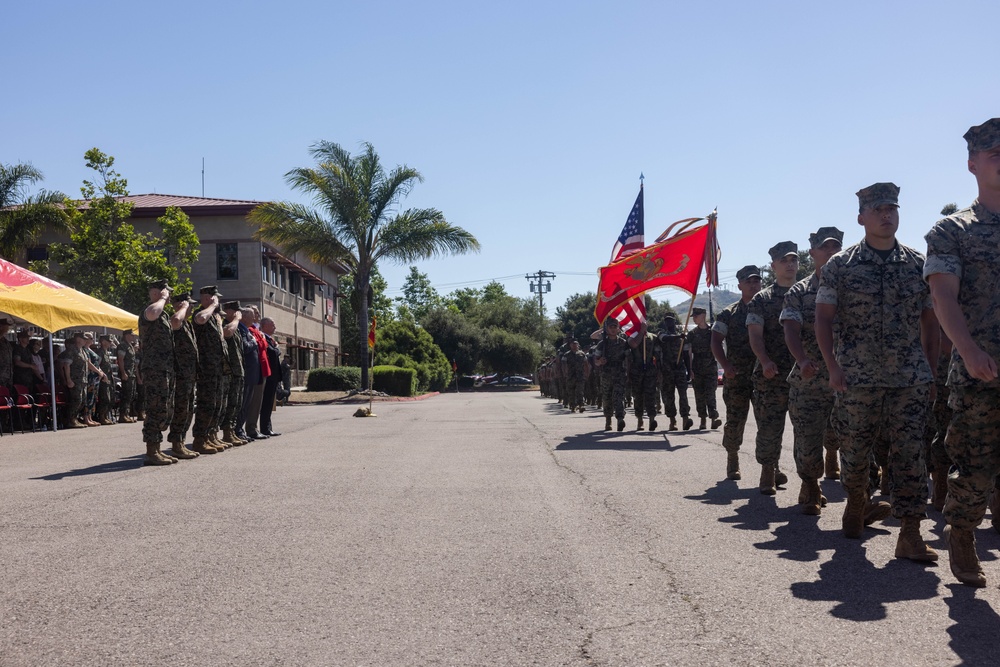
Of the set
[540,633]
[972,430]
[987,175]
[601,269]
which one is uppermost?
[601,269]

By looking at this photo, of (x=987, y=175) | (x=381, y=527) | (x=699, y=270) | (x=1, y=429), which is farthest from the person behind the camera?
(x=1, y=429)

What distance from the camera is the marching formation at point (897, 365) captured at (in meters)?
4.64

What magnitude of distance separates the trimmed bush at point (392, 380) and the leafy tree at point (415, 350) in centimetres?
766

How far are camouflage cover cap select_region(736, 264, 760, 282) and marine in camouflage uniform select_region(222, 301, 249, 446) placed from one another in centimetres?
645

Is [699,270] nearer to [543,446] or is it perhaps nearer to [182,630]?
[543,446]

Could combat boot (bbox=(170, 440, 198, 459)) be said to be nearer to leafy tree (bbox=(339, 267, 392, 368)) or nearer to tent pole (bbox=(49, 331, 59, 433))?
tent pole (bbox=(49, 331, 59, 433))

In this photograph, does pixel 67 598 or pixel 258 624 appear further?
pixel 67 598

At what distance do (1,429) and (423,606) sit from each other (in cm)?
1581

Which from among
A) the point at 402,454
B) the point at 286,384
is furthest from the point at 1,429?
the point at 402,454

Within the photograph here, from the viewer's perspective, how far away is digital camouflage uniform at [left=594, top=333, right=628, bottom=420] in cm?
1652

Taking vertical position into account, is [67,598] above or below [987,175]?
below

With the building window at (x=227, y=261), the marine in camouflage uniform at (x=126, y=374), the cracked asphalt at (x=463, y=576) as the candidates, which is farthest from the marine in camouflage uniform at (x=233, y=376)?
the building window at (x=227, y=261)

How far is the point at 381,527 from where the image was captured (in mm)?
6523

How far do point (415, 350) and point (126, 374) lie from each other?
36.2 metres
